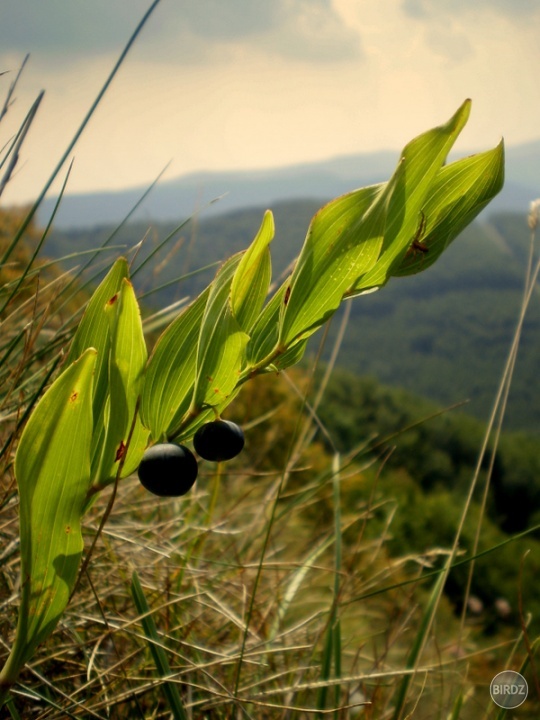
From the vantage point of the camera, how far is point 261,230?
0.61 meters

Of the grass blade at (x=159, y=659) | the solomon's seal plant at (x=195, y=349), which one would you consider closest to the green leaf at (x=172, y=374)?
the solomon's seal plant at (x=195, y=349)

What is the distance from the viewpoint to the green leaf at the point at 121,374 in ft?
1.91

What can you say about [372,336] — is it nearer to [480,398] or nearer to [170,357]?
[480,398]

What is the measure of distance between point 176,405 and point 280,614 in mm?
976

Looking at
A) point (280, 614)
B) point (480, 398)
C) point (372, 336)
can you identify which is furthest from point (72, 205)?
point (280, 614)

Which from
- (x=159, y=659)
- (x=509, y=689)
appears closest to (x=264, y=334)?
(x=159, y=659)

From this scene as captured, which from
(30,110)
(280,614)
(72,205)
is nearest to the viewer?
(30,110)

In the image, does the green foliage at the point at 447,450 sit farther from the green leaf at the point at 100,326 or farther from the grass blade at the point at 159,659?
the green leaf at the point at 100,326

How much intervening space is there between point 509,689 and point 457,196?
82cm

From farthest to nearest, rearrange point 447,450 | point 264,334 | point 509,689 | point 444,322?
point 444,322 < point 447,450 < point 509,689 < point 264,334

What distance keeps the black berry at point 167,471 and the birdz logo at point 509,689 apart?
712mm

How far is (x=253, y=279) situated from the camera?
645 mm

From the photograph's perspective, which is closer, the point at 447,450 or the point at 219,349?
the point at 219,349

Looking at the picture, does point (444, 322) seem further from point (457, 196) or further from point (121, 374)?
point (121, 374)
